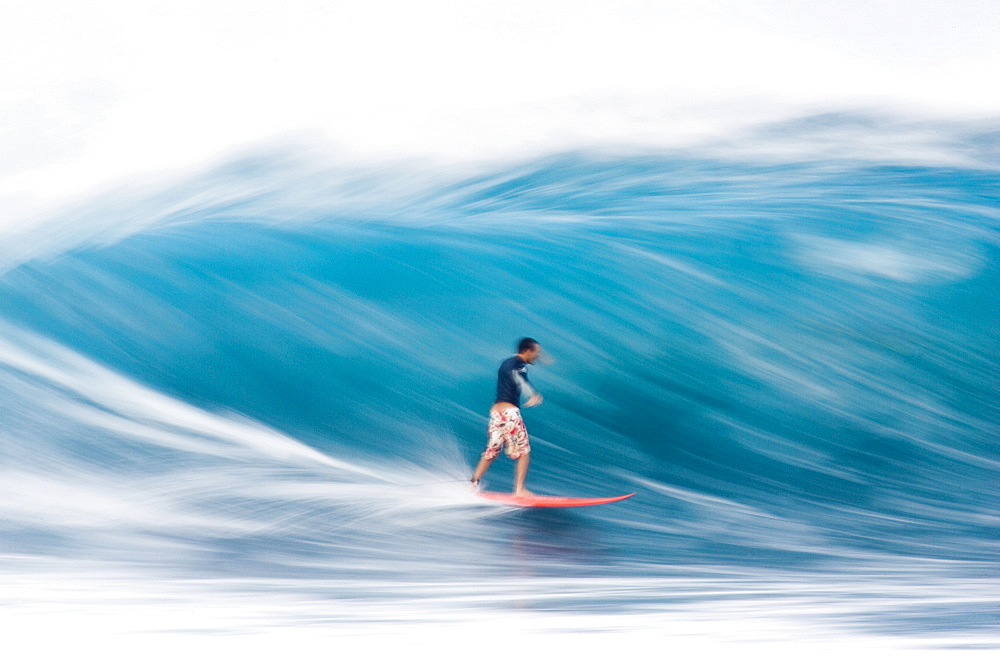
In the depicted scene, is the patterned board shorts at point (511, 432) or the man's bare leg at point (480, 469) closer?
the patterned board shorts at point (511, 432)

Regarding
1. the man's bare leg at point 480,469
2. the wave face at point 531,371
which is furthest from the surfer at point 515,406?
the wave face at point 531,371

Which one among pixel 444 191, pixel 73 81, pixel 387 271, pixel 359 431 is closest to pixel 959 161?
pixel 444 191

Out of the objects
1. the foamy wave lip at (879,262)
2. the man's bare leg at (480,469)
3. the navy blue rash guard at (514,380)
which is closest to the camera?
the navy blue rash guard at (514,380)

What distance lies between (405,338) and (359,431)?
2.43 ft

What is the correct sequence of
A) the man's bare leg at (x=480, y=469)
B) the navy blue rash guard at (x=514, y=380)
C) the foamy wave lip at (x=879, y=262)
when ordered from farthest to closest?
1. the foamy wave lip at (x=879, y=262)
2. the man's bare leg at (x=480, y=469)
3. the navy blue rash guard at (x=514, y=380)

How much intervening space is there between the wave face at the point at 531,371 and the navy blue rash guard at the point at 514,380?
59 cm

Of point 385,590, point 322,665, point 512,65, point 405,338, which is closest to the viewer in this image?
point 322,665

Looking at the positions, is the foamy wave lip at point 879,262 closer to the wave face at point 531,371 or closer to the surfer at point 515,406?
the wave face at point 531,371

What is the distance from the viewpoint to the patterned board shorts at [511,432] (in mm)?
4895

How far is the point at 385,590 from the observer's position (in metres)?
3.74

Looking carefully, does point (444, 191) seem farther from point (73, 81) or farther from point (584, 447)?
point (73, 81)

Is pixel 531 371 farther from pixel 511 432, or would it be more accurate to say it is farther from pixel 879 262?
pixel 879 262

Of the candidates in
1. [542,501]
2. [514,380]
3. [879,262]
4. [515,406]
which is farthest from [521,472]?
[879,262]

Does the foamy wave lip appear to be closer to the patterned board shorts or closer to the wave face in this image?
the wave face
